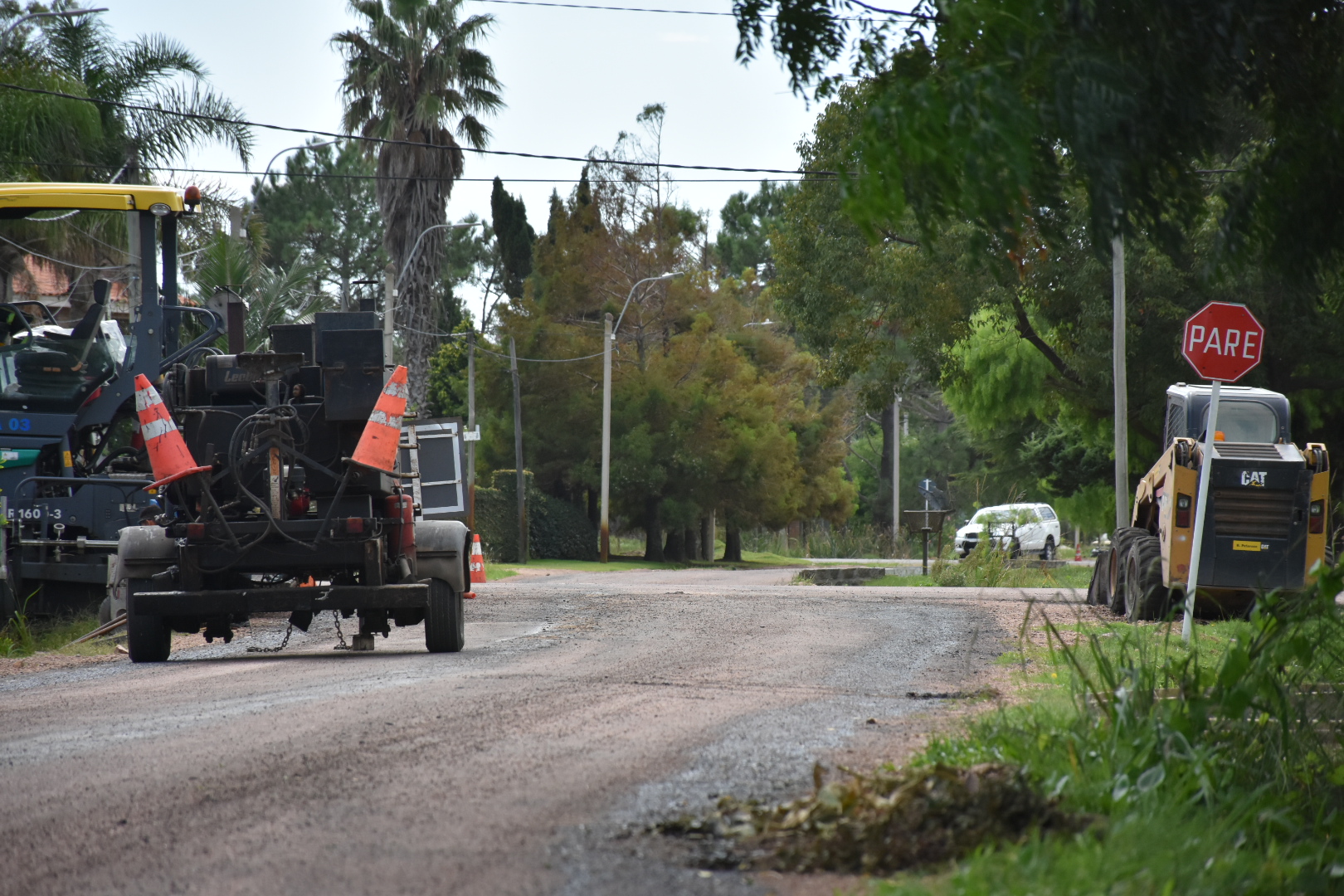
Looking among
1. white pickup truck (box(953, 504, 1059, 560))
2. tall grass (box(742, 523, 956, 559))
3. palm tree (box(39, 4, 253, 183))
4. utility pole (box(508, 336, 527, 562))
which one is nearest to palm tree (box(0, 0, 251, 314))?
palm tree (box(39, 4, 253, 183))

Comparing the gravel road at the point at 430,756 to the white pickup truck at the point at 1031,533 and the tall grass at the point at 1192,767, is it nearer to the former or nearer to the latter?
the tall grass at the point at 1192,767

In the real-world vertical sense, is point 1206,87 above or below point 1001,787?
above

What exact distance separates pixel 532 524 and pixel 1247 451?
1247 inches

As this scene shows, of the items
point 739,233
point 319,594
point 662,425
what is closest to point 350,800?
point 319,594

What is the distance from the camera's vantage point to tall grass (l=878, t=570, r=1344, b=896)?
13.5 ft

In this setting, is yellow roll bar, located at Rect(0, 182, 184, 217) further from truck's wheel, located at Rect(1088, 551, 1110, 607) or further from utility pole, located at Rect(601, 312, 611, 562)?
utility pole, located at Rect(601, 312, 611, 562)

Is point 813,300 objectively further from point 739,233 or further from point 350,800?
point 739,233

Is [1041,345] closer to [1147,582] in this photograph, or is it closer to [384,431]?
[1147,582]

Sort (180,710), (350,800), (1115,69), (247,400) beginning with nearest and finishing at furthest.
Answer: (1115,69)
(350,800)
(180,710)
(247,400)

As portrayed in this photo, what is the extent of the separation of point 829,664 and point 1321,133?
5657 millimetres

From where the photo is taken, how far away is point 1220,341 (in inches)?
450

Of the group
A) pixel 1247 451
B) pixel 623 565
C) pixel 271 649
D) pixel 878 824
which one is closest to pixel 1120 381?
pixel 1247 451

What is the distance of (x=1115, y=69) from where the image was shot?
480 cm

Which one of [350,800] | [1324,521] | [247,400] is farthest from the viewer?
[1324,521]
